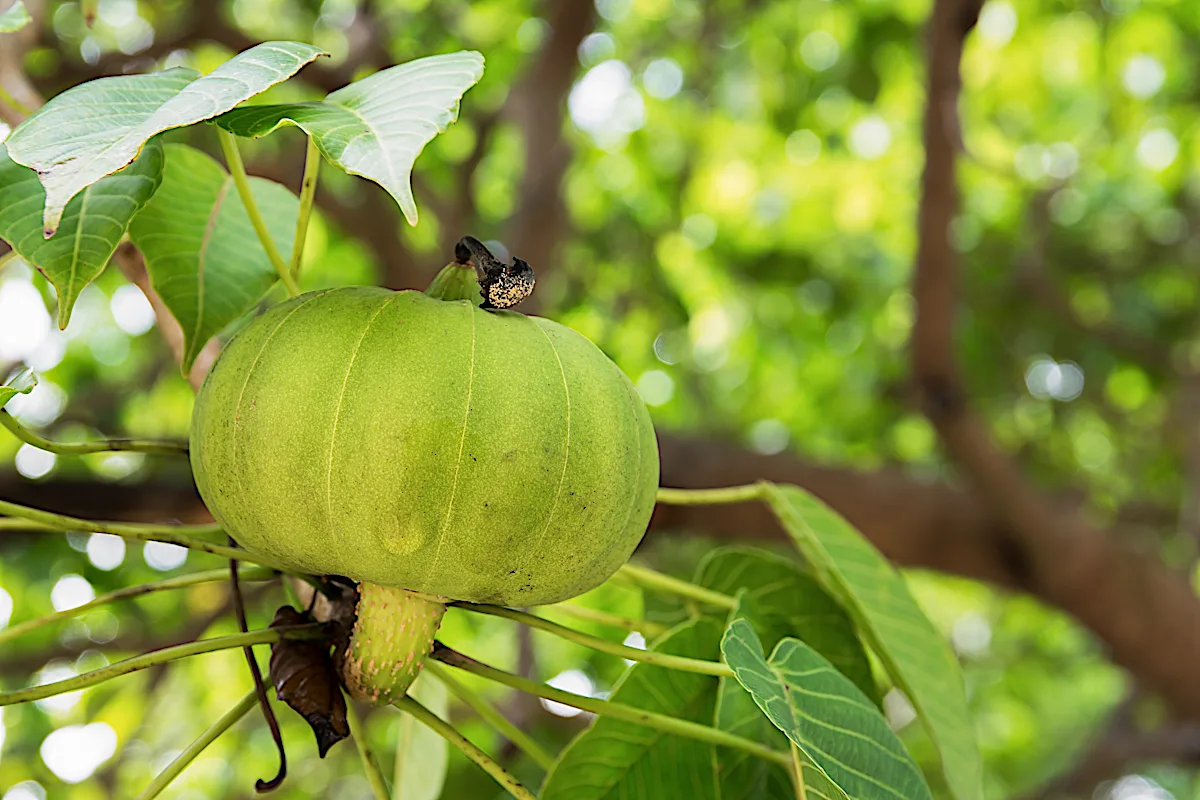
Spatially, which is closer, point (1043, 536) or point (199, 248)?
point (199, 248)

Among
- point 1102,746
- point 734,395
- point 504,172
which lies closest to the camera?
point 1102,746

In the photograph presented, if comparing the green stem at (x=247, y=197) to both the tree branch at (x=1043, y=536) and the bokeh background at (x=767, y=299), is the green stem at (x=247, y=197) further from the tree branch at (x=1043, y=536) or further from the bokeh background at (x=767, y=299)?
the tree branch at (x=1043, y=536)

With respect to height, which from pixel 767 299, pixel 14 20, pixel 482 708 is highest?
pixel 14 20

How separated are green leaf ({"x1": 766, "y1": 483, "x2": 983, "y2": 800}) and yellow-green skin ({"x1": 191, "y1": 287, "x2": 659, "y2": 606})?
0.27 m

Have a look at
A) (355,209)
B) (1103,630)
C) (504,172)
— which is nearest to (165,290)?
(355,209)

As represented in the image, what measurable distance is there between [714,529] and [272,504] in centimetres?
170

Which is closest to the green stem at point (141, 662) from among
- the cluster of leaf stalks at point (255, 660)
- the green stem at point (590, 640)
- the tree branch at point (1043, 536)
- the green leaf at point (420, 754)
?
the cluster of leaf stalks at point (255, 660)

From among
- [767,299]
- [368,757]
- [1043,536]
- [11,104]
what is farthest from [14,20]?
[767,299]

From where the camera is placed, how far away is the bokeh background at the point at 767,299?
212 centimetres

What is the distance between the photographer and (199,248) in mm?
728

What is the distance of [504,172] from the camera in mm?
3326

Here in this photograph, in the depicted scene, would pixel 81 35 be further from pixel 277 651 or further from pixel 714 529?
pixel 277 651

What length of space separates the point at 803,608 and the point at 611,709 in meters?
0.25

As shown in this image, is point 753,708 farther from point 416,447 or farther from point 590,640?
point 416,447
